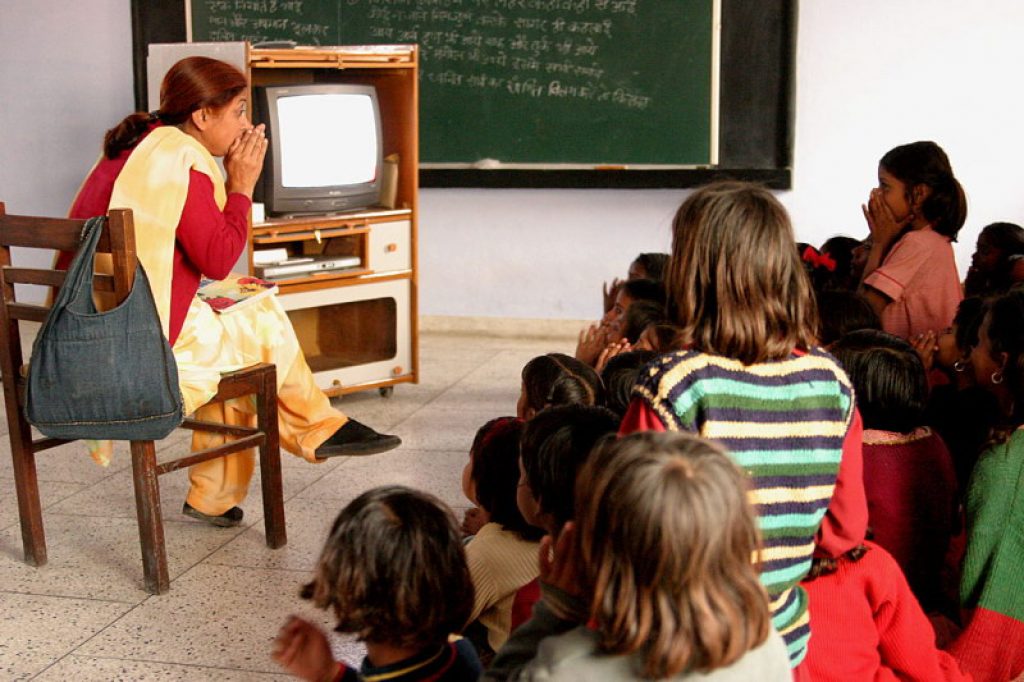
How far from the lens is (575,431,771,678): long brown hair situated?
109 cm

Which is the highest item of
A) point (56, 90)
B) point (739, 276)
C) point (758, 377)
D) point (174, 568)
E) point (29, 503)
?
point (56, 90)

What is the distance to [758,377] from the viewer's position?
4.85 ft

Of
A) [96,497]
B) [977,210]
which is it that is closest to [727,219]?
[96,497]

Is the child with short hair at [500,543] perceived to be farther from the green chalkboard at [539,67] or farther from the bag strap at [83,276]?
the green chalkboard at [539,67]

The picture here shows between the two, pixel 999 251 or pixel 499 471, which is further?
pixel 999 251

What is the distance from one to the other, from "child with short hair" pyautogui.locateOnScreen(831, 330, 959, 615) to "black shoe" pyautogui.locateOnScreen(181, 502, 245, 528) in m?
1.84

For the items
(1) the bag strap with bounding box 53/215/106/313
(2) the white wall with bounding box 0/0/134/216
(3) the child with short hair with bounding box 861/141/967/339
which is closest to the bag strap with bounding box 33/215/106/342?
(1) the bag strap with bounding box 53/215/106/313

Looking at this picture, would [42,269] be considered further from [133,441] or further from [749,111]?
[749,111]

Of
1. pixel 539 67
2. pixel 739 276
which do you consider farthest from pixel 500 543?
pixel 539 67

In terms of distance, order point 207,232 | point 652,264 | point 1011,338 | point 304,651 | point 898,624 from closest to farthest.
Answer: point 304,651
point 898,624
point 1011,338
point 207,232
point 652,264

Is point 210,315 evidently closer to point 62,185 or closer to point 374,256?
point 374,256

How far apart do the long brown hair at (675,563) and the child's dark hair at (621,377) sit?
3.71ft

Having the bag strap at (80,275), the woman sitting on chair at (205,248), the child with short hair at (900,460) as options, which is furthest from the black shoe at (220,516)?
the child with short hair at (900,460)

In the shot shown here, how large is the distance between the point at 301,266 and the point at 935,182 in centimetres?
230
